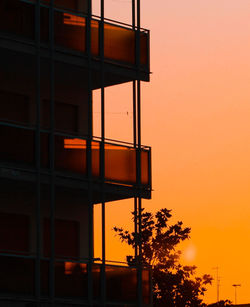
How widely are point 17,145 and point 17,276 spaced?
11.4ft

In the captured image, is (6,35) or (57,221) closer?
(6,35)

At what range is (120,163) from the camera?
36156 millimetres

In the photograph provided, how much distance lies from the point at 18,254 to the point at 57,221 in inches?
71.5

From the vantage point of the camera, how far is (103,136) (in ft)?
116

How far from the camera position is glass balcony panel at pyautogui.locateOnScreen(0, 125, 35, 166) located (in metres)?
33.0

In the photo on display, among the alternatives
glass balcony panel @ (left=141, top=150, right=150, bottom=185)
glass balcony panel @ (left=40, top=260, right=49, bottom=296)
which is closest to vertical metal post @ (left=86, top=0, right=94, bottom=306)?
glass balcony panel @ (left=40, top=260, right=49, bottom=296)

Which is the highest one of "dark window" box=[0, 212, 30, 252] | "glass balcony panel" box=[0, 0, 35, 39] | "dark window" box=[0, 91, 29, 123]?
"glass balcony panel" box=[0, 0, 35, 39]

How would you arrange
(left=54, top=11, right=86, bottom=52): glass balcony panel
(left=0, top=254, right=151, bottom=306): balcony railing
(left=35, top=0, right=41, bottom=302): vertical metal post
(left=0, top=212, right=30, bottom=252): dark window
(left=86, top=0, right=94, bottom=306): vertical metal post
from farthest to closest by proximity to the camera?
(left=0, top=212, right=30, bottom=252): dark window
(left=54, top=11, right=86, bottom=52): glass balcony panel
(left=86, top=0, right=94, bottom=306): vertical metal post
(left=35, top=0, right=41, bottom=302): vertical metal post
(left=0, top=254, right=151, bottom=306): balcony railing

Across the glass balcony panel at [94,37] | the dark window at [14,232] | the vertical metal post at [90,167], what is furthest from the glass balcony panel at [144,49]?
the dark window at [14,232]

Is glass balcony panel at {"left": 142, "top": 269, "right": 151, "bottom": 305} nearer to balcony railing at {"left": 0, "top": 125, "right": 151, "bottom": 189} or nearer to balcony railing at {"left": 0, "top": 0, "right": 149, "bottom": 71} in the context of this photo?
balcony railing at {"left": 0, "top": 125, "right": 151, "bottom": 189}

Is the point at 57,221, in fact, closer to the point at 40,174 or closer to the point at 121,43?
the point at 40,174

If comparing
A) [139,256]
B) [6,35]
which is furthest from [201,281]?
[6,35]

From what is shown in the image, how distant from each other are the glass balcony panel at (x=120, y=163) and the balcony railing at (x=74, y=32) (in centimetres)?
260

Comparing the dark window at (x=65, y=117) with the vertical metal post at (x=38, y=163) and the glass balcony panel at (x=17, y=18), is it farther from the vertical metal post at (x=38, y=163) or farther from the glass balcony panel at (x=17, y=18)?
the glass balcony panel at (x=17, y=18)
